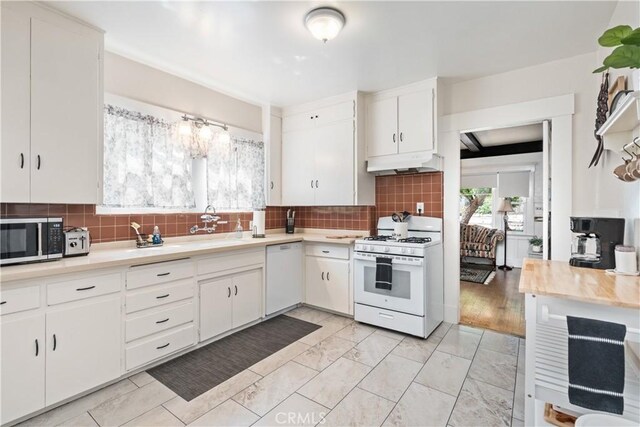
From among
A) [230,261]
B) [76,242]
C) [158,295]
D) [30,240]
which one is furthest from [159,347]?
[30,240]

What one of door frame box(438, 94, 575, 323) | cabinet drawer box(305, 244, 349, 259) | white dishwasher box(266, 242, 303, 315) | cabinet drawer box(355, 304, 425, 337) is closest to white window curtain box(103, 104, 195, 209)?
white dishwasher box(266, 242, 303, 315)

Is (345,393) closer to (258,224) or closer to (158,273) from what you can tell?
(158,273)

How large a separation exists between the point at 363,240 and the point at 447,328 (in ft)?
4.12

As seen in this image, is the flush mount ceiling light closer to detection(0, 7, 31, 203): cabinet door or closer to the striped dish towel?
detection(0, 7, 31, 203): cabinet door

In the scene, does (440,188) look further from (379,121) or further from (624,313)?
(624,313)

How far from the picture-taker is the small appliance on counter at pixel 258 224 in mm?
3588

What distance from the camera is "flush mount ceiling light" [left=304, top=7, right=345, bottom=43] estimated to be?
192 cm

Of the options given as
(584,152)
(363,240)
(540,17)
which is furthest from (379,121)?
(584,152)

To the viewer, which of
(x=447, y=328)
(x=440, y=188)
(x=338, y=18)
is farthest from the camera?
(x=440, y=188)

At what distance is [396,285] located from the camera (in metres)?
2.94

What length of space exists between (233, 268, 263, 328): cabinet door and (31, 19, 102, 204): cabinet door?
1426 mm

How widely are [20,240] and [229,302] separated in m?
1.58

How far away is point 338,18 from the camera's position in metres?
1.96

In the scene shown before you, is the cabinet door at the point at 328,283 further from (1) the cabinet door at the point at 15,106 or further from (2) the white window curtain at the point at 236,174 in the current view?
(1) the cabinet door at the point at 15,106
